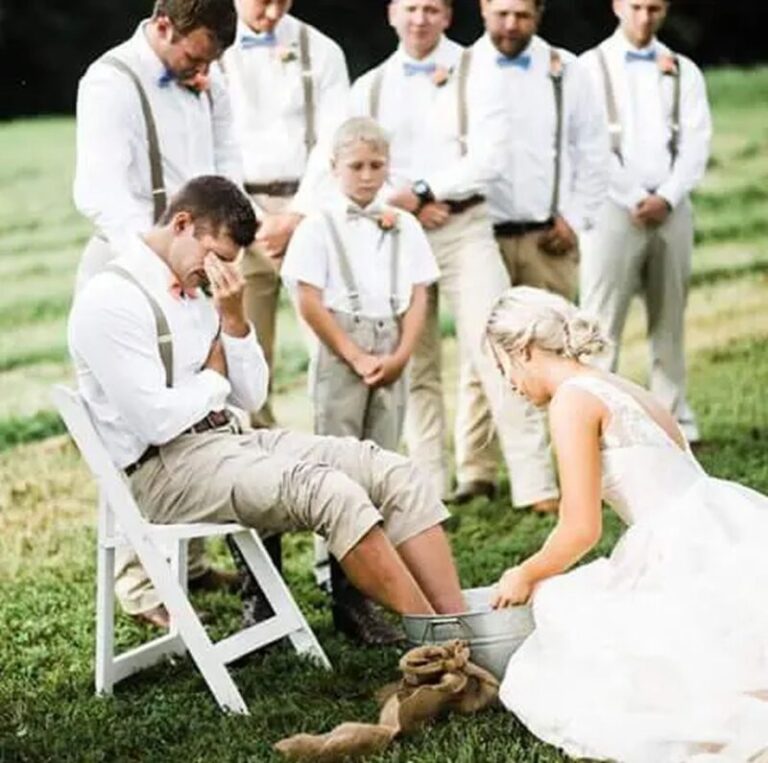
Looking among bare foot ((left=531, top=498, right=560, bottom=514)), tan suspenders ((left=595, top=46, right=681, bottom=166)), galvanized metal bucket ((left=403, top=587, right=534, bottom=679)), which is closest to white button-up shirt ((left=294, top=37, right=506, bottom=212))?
tan suspenders ((left=595, top=46, right=681, bottom=166))

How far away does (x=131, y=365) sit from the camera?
5305mm

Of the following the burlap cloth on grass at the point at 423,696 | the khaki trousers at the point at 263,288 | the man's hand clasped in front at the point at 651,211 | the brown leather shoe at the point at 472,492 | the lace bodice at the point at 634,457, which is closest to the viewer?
the burlap cloth on grass at the point at 423,696

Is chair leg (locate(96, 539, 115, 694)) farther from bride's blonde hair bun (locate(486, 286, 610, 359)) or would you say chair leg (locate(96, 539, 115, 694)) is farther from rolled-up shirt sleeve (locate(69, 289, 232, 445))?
bride's blonde hair bun (locate(486, 286, 610, 359))

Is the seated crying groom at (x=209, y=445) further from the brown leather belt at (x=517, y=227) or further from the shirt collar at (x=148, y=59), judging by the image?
the brown leather belt at (x=517, y=227)

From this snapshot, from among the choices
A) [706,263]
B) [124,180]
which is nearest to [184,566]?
[124,180]

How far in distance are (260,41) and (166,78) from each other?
4.49 feet

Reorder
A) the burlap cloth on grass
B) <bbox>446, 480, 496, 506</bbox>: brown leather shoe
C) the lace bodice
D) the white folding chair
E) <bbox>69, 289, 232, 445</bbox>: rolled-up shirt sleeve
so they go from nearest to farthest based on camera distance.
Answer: the burlap cloth on grass, the lace bodice, the white folding chair, <bbox>69, 289, 232, 445</bbox>: rolled-up shirt sleeve, <bbox>446, 480, 496, 506</bbox>: brown leather shoe

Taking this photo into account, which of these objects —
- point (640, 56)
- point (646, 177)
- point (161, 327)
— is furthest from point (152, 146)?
point (640, 56)

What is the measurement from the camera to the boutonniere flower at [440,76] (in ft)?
25.1

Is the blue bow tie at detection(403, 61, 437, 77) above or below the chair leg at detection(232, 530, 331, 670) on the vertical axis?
above

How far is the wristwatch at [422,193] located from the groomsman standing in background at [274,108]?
0.36m

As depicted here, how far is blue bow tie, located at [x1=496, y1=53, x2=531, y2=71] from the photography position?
7723mm

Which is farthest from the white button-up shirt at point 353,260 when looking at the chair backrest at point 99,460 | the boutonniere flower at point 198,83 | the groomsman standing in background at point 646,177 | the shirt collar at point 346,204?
the groomsman standing in background at point 646,177

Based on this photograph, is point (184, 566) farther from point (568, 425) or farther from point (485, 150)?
point (485, 150)
